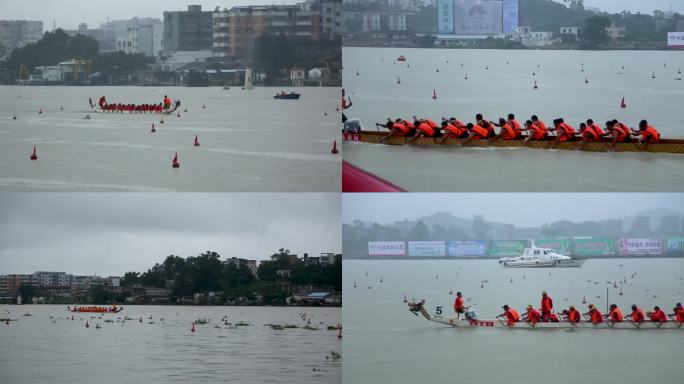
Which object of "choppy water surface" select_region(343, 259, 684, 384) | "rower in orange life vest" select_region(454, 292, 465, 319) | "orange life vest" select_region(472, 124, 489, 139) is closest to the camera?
"choppy water surface" select_region(343, 259, 684, 384)

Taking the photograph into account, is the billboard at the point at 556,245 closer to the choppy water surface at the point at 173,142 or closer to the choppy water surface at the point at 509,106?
the choppy water surface at the point at 509,106

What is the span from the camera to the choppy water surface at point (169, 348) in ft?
22.3

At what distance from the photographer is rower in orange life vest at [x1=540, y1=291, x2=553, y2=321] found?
22.8ft

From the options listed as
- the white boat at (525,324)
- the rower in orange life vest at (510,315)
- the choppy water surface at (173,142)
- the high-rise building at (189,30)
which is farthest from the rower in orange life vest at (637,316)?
the high-rise building at (189,30)

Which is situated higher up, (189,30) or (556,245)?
(189,30)

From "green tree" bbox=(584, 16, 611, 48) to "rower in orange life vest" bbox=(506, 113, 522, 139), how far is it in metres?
0.60

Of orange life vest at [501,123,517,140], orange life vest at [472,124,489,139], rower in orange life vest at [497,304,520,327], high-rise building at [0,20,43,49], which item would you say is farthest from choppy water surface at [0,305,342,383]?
high-rise building at [0,20,43,49]

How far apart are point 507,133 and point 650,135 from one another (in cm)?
82

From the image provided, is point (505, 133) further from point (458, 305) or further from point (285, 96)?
point (285, 96)

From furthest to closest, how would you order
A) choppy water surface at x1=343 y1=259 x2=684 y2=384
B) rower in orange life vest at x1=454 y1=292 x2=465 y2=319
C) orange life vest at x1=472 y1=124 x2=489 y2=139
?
1. orange life vest at x1=472 y1=124 x2=489 y2=139
2. rower in orange life vest at x1=454 y1=292 x2=465 y2=319
3. choppy water surface at x1=343 y1=259 x2=684 y2=384

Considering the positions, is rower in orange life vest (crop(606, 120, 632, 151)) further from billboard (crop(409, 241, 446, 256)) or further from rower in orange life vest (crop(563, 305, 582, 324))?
billboard (crop(409, 241, 446, 256))

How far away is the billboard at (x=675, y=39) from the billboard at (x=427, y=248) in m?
1.75

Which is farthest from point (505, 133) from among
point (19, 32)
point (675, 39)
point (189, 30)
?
point (19, 32)

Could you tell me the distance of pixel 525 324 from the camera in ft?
22.8
